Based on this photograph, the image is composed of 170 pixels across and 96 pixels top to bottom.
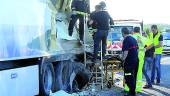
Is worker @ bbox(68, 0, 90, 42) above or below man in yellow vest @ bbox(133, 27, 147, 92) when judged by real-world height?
above

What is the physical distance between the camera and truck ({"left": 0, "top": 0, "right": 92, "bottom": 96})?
9859 millimetres

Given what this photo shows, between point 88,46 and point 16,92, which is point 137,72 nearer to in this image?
point 88,46

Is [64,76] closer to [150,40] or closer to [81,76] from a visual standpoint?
[81,76]

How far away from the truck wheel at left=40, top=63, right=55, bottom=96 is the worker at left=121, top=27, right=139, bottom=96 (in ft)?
6.60

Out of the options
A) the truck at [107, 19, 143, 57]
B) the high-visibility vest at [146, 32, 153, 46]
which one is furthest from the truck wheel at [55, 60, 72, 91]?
the truck at [107, 19, 143, 57]

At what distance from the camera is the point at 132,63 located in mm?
14023

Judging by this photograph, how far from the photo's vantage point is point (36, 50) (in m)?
11.5

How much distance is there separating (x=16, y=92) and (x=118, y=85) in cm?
765

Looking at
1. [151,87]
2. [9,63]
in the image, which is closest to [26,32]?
[9,63]

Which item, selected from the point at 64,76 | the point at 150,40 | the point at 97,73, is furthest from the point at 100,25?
the point at 64,76

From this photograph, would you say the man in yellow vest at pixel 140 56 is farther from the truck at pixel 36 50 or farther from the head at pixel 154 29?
the head at pixel 154 29

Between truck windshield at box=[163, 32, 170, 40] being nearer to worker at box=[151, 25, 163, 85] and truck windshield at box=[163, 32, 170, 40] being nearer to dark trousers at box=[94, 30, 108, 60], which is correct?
worker at box=[151, 25, 163, 85]

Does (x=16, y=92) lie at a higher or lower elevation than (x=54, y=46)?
lower

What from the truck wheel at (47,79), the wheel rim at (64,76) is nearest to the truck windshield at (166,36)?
the wheel rim at (64,76)
